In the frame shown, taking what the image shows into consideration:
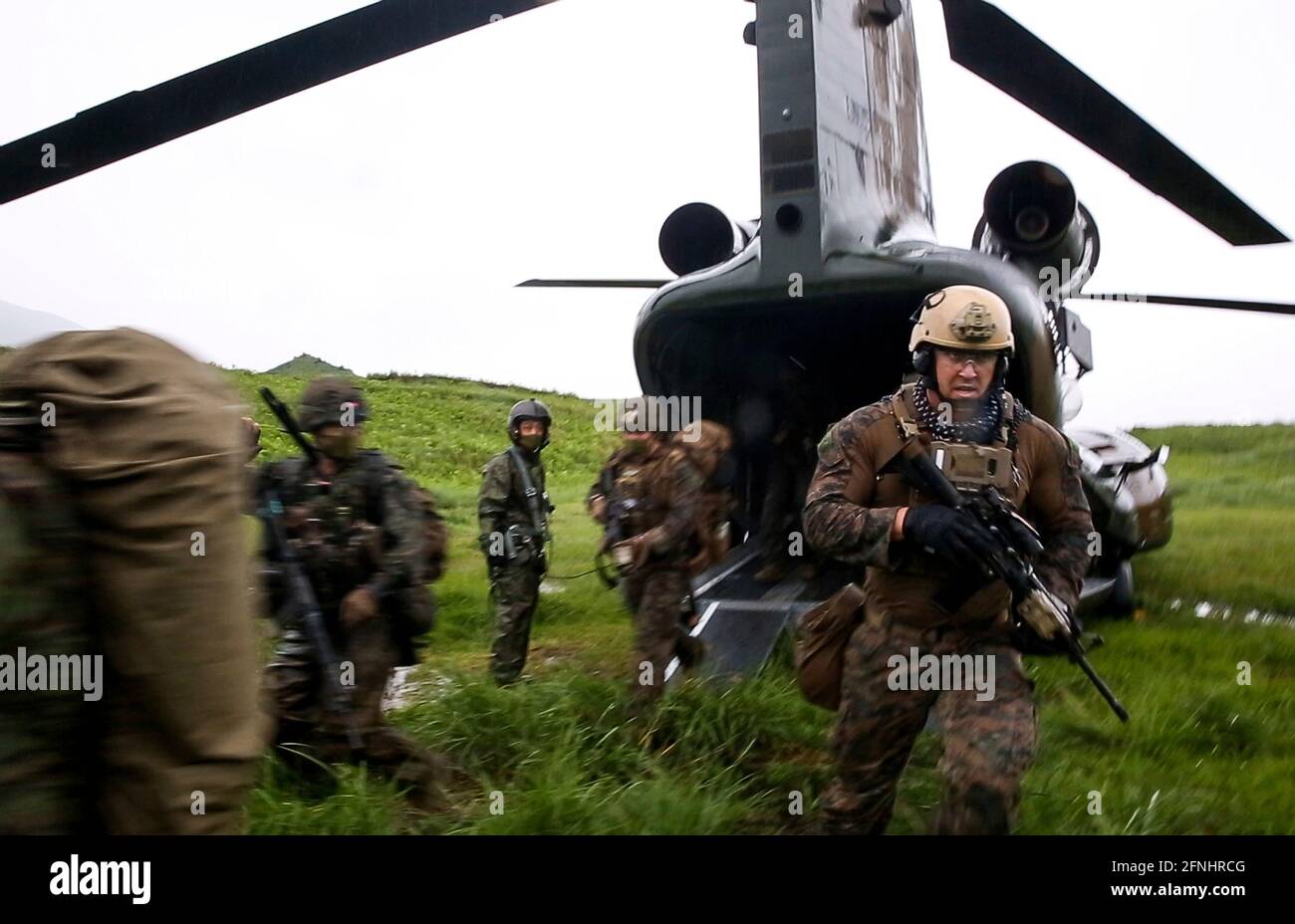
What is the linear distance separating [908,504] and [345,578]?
69.0 inches

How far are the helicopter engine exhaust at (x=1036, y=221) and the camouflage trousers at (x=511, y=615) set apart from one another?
2.84 metres

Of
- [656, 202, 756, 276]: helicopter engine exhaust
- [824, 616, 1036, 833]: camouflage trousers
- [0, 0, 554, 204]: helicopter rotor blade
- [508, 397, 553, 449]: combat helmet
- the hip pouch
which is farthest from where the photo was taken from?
[656, 202, 756, 276]: helicopter engine exhaust


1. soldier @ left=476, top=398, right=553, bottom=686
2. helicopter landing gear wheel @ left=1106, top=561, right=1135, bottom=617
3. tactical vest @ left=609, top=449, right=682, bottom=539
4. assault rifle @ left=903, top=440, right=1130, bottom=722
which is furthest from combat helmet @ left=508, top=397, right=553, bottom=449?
helicopter landing gear wheel @ left=1106, top=561, right=1135, bottom=617

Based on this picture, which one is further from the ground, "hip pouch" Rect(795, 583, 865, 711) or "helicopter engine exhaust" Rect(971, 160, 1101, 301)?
"helicopter engine exhaust" Rect(971, 160, 1101, 301)

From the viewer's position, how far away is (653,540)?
13.3 feet

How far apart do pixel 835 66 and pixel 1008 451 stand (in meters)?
2.59

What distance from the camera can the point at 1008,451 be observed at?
101 inches

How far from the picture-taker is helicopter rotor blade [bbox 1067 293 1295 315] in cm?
570

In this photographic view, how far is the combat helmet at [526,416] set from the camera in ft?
15.9

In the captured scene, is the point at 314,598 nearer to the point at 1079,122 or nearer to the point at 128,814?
the point at 128,814

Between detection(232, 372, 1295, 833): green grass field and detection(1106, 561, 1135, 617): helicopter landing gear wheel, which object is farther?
detection(1106, 561, 1135, 617): helicopter landing gear wheel

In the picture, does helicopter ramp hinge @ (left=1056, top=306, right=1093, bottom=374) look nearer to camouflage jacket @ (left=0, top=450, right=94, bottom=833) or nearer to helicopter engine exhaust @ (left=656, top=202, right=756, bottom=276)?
helicopter engine exhaust @ (left=656, top=202, right=756, bottom=276)

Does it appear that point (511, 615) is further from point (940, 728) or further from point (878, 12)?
point (878, 12)

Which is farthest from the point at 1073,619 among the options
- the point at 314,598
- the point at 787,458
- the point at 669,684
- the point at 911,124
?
the point at 911,124
